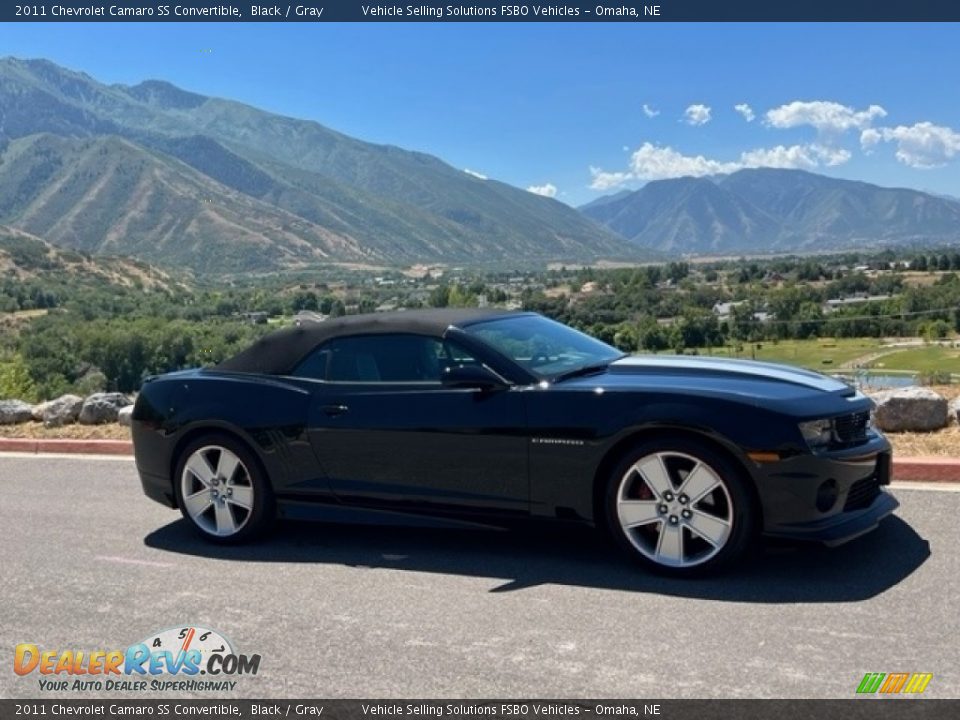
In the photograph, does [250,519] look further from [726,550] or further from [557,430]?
[726,550]

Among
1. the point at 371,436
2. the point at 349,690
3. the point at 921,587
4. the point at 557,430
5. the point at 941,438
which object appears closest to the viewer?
the point at 349,690

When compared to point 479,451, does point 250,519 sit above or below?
below

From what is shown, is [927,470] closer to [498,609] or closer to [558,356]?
[558,356]

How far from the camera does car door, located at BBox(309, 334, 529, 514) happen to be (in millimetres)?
4781

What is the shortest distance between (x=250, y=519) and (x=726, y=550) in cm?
276

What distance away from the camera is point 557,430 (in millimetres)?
4641

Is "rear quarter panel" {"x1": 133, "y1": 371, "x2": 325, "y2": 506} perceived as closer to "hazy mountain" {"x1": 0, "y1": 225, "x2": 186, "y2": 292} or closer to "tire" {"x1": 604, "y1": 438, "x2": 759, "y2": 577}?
"tire" {"x1": 604, "y1": 438, "x2": 759, "y2": 577}

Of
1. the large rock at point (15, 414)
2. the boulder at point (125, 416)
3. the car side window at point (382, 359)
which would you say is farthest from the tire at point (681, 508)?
the large rock at point (15, 414)

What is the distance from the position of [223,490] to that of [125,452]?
3.67 metres

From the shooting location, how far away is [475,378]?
479 cm

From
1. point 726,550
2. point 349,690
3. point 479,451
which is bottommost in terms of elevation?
point 349,690

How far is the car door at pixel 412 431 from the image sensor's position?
4.78 meters

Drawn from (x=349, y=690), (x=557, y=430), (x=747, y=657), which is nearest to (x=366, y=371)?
(x=557, y=430)

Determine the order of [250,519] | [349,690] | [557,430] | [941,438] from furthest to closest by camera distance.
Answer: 1. [941,438]
2. [250,519]
3. [557,430]
4. [349,690]
